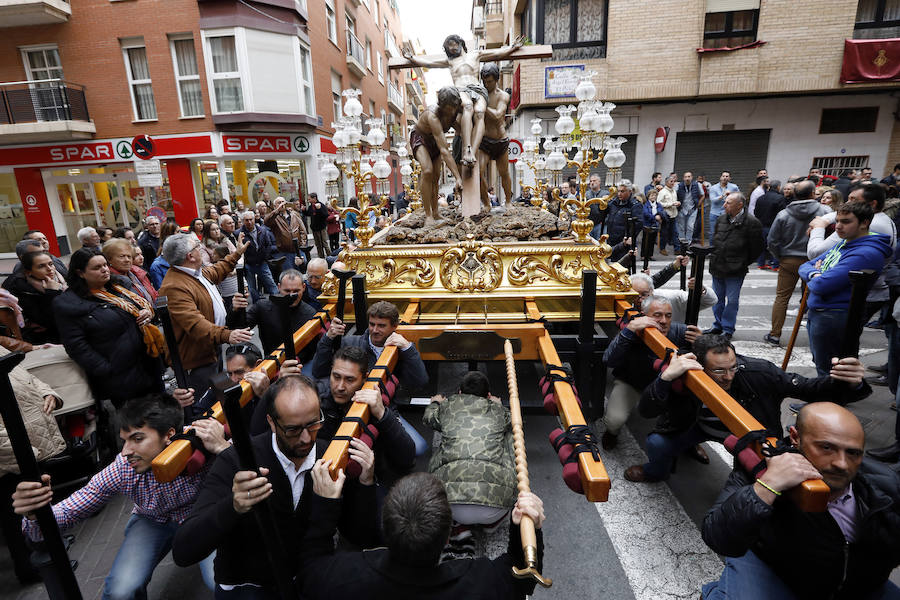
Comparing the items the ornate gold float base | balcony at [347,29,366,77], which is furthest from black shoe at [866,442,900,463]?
balcony at [347,29,366,77]

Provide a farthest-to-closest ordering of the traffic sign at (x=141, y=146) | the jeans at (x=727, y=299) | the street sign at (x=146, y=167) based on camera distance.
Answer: the traffic sign at (x=141, y=146)
the street sign at (x=146, y=167)
the jeans at (x=727, y=299)

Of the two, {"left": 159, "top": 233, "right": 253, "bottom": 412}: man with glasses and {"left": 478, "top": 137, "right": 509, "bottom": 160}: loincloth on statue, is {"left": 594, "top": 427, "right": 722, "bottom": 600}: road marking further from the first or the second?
{"left": 478, "top": 137, "right": 509, "bottom": 160}: loincloth on statue

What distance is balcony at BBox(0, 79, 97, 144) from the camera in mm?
11844

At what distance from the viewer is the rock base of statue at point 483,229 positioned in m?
4.39

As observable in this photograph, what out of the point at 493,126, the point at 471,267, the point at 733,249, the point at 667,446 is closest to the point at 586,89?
the point at 493,126

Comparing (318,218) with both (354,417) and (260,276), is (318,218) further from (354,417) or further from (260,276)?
(354,417)

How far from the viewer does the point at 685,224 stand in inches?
423

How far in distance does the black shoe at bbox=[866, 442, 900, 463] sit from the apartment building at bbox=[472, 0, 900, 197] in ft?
37.7

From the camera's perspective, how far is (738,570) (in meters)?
1.85

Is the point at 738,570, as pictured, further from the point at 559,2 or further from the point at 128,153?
the point at 128,153

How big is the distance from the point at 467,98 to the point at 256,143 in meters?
10.5

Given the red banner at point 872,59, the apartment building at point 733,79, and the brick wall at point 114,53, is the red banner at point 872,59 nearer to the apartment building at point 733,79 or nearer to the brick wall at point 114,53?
the apartment building at point 733,79

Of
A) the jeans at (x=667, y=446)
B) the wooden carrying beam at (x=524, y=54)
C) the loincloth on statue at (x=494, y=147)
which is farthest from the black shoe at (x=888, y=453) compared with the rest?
the wooden carrying beam at (x=524, y=54)

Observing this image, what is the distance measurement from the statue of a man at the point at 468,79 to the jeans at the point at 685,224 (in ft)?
24.2
